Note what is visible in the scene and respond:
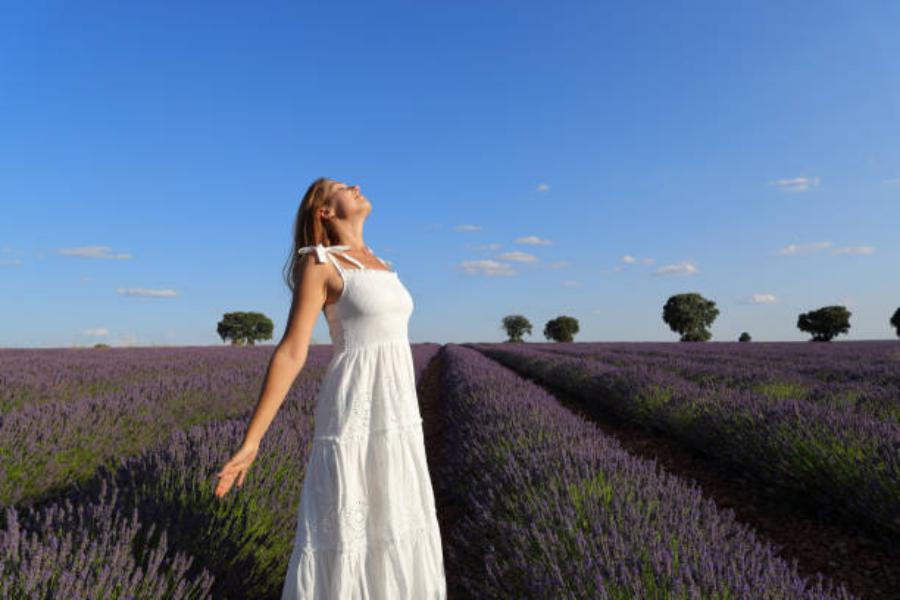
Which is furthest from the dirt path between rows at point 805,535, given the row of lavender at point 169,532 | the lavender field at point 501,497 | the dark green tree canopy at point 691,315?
the dark green tree canopy at point 691,315

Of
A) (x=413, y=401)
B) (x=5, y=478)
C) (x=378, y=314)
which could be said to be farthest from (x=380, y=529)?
(x=5, y=478)

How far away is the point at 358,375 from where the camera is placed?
1.71 meters

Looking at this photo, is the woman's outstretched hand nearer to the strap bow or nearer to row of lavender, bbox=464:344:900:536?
the strap bow

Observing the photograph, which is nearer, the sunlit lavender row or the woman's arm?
the woman's arm

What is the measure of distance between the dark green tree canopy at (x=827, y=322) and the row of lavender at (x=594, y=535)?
54.1m

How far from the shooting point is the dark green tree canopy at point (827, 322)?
47.3 meters

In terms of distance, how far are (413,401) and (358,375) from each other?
0.79 feet

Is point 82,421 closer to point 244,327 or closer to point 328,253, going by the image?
point 328,253

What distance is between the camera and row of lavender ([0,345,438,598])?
155 cm

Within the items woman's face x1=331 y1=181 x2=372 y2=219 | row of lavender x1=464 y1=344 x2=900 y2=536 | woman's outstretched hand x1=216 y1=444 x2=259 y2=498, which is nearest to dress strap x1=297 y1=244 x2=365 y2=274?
woman's face x1=331 y1=181 x2=372 y2=219

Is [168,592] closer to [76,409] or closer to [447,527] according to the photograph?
[447,527]

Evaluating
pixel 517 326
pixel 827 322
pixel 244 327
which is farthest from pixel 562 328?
pixel 244 327

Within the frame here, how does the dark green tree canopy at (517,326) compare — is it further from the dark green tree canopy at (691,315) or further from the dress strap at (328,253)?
the dress strap at (328,253)

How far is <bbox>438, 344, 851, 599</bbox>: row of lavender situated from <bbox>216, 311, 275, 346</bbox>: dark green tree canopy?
48397mm
